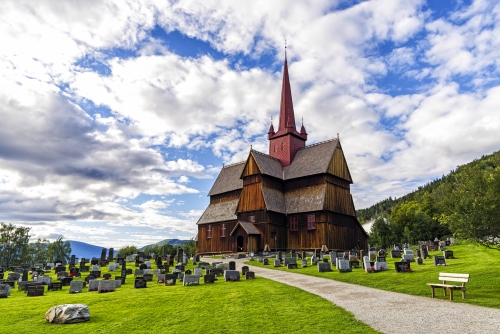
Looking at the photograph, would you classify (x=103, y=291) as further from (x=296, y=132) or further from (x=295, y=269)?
(x=296, y=132)

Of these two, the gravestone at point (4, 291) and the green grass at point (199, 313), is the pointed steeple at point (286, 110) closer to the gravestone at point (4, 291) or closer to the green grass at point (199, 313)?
the green grass at point (199, 313)

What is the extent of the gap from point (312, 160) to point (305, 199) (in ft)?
17.8

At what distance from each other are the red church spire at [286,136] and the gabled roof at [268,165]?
A: 186 centimetres

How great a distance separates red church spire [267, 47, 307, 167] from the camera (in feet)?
161

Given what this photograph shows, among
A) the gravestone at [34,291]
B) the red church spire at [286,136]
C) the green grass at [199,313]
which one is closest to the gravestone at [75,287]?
the gravestone at [34,291]

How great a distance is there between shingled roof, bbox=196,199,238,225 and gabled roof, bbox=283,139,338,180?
334 inches

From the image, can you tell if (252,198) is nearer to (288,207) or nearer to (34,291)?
(288,207)

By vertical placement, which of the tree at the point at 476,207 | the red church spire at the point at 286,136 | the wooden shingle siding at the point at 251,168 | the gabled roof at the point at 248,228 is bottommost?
the tree at the point at 476,207

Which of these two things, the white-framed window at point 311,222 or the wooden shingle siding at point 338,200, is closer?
the white-framed window at point 311,222

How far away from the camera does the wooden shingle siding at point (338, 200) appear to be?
4106 centimetres

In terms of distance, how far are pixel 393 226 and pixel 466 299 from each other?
60.2 meters

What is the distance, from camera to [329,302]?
12859 millimetres

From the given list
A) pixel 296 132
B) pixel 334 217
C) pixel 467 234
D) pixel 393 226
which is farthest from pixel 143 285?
pixel 393 226

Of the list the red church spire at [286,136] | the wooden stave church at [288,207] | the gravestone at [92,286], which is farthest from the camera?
the red church spire at [286,136]
